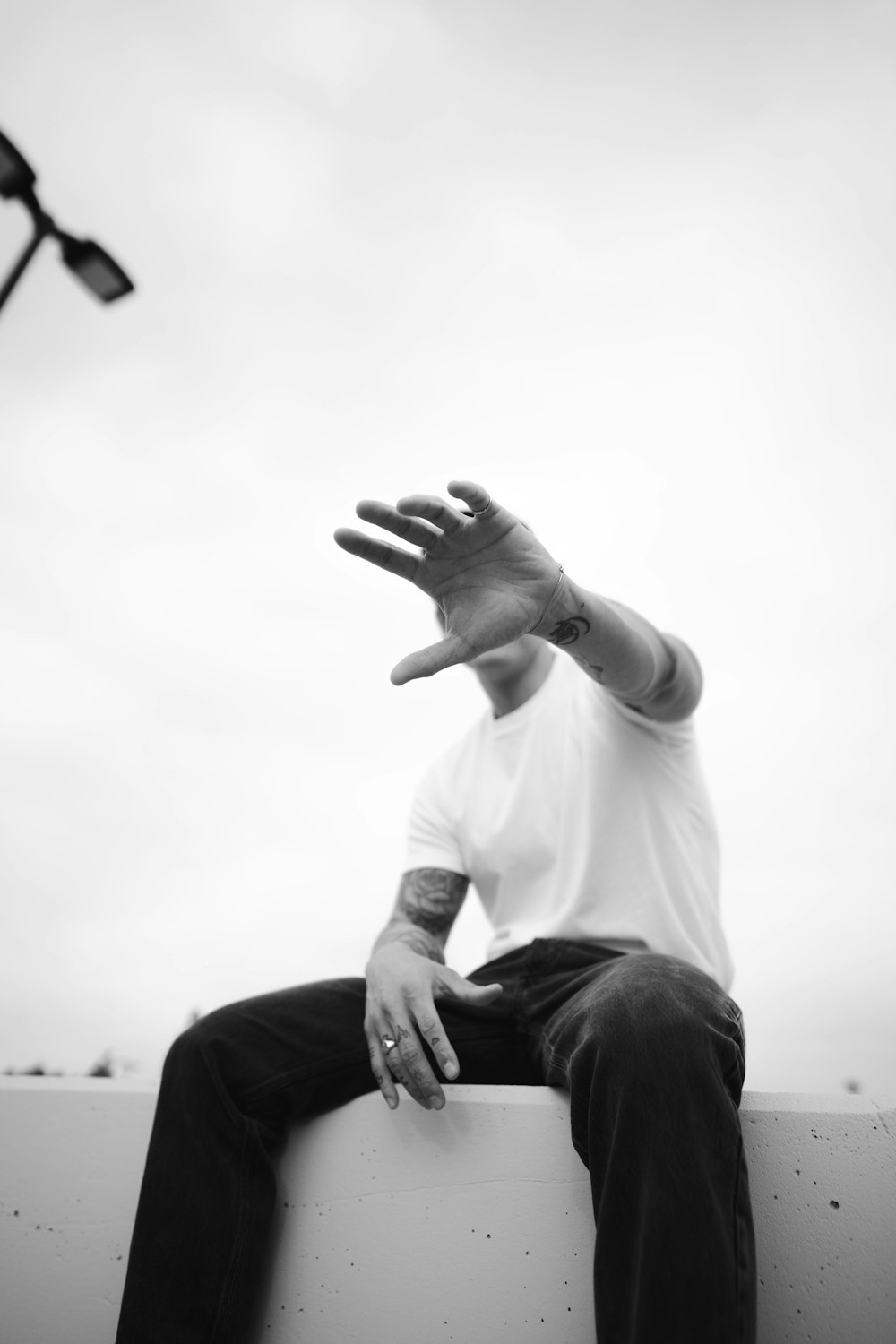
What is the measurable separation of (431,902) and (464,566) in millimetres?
978

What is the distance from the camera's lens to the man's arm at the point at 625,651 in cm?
131

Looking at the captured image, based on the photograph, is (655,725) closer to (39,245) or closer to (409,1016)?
(409,1016)

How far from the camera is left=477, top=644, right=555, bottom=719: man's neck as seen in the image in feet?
6.68

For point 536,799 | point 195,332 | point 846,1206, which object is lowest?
point 846,1206

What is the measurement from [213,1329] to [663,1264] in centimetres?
80

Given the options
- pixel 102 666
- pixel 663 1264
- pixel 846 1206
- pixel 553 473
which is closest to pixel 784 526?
pixel 553 473

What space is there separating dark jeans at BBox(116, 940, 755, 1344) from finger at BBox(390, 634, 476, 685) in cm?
55

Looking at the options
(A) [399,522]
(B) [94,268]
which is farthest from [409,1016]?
(B) [94,268]

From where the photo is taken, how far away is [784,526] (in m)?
4.70

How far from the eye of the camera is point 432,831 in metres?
1.97

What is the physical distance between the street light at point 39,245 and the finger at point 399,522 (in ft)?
8.39

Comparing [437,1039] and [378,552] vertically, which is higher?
[378,552]

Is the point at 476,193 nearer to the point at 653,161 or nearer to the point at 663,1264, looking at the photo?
the point at 653,161

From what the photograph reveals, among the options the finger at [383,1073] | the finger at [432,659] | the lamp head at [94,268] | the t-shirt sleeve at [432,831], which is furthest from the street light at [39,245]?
the finger at [383,1073]
